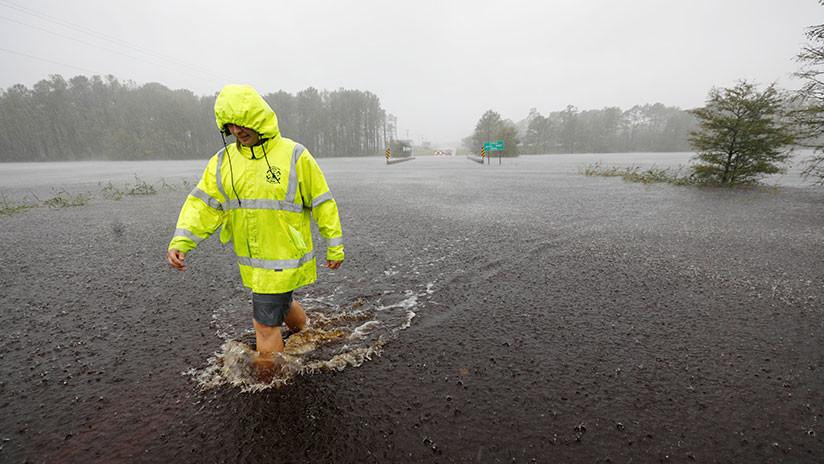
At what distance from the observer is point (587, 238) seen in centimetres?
621

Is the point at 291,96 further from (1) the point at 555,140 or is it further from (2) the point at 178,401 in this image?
(2) the point at 178,401

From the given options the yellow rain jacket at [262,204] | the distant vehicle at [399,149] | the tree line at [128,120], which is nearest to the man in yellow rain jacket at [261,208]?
the yellow rain jacket at [262,204]

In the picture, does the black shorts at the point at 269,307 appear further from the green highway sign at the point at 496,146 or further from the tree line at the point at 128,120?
the tree line at the point at 128,120

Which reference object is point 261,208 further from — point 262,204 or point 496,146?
point 496,146

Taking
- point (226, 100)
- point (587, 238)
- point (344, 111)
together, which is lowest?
point (587, 238)

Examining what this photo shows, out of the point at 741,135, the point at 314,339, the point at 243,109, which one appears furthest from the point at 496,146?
the point at 243,109

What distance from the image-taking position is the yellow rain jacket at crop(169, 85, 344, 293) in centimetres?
231

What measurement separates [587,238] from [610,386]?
4314 mm

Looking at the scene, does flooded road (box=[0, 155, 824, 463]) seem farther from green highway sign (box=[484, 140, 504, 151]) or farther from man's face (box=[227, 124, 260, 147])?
green highway sign (box=[484, 140, 504, 151])

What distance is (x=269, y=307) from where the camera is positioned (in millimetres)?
2436

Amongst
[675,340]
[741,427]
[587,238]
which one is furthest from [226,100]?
[587,238]

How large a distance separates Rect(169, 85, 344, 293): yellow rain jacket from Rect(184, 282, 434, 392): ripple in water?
619 mm

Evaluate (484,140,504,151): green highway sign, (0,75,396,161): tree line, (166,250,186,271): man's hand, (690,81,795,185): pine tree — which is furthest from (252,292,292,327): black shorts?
(0,75,396,161): tree line

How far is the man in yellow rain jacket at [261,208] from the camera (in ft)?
7.54
